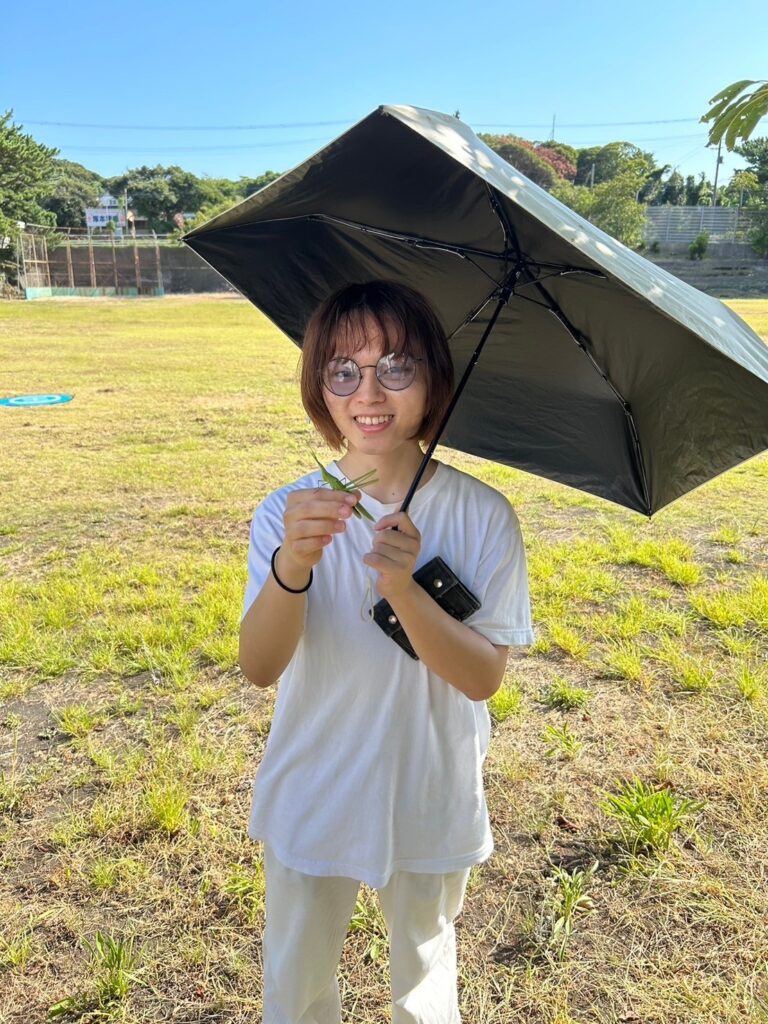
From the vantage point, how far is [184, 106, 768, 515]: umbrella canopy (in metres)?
1.13

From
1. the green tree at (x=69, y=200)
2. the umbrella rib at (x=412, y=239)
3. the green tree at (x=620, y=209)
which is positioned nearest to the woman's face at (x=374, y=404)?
the umbrella rib at (x=412, y=239)

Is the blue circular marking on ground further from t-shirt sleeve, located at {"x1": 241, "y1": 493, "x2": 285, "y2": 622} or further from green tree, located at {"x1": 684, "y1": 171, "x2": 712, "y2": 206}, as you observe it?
green tree, located at {"x1": 684, "y1": 171, "x2": 712, "y2": 206}

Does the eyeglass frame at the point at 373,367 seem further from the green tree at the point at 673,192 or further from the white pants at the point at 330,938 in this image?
the green tree at the point at 673,192

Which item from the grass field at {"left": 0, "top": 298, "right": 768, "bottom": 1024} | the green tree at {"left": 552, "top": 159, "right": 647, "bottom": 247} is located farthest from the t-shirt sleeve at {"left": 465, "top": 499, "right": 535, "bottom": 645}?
the green tree at {"left": 552, "top": 159, "right": 647, "bottom": 247}

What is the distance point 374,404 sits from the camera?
1.23 metres

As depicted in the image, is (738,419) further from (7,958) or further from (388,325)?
(7,958)

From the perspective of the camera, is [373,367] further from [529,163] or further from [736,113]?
[529,163]

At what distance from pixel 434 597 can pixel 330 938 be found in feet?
2.25

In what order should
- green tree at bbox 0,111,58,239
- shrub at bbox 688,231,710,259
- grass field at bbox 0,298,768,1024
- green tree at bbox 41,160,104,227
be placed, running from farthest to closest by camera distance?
green tree at bbox 41,160,104,227, shrub at bbox 688,231,710,259, green tree at bbox 0,111,58,239, grass field at bbox 0,298,768,1024

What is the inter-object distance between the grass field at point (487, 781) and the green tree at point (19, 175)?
4232cm

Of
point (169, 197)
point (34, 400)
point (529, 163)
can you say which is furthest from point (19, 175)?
point (529, 163)

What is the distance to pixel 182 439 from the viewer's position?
7410 mm

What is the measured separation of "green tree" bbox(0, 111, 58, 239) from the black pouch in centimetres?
4571

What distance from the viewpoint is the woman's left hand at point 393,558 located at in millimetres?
1059
